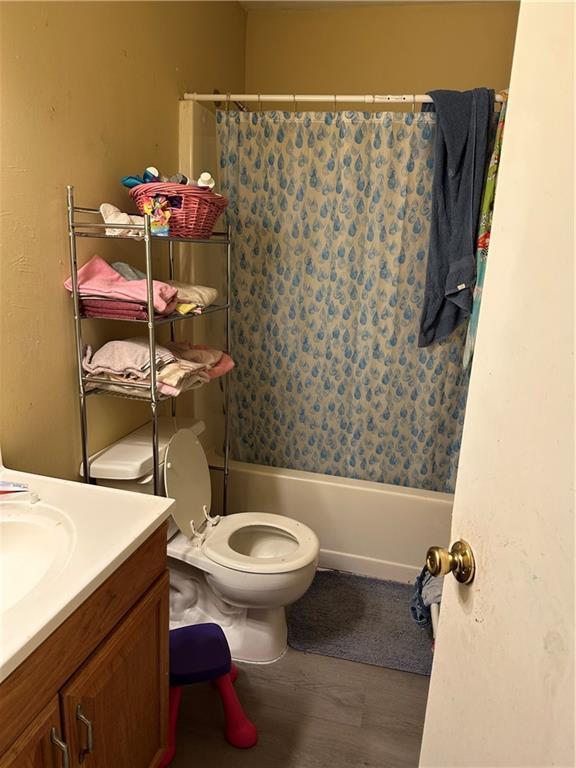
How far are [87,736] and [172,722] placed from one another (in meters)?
0.62

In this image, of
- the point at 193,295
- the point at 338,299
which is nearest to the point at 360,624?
the point at 338,299

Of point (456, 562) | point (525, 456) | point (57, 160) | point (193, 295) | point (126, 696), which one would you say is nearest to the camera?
point (525, 456)

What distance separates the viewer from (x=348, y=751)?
164 cm

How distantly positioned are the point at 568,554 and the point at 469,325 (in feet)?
5.57

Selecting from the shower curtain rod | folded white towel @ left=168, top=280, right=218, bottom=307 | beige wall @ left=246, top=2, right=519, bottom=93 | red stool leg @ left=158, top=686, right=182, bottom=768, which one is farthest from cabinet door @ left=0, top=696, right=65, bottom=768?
beige wall @ left=246, top=2, right=519, bottom=93

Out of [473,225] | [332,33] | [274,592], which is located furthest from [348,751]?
[332,33]

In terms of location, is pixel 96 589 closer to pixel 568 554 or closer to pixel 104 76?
pixel 568 554

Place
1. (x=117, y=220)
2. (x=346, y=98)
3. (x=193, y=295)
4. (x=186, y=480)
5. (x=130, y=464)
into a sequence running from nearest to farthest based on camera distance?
1. (x=117, y=220)
2. (x=130, y=464)
3. (x=193, y=295)
4. (x=186, y=480)
5. (x=346, y=98)

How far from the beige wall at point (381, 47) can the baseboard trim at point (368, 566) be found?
2.11 meters

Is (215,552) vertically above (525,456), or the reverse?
(525,456)

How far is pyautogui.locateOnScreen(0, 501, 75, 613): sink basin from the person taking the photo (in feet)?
3.55

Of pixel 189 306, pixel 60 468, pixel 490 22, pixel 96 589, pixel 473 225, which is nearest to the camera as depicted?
pixel 96 589

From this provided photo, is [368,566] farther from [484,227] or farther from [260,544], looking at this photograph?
[484,227]

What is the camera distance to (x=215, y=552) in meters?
1.82
